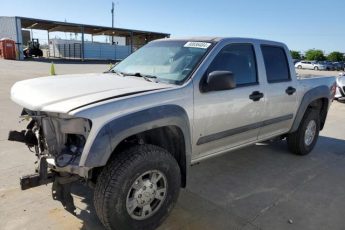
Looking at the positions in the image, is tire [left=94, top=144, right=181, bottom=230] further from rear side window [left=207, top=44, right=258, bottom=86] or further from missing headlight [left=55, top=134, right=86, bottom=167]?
rear side window [left=207, top=44, right=258, bottom=86]

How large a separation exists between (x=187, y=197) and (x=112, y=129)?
165 centimetres

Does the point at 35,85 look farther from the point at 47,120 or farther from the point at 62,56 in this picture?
the point at 62,56

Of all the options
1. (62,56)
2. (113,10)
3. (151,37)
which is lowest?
(62,56)

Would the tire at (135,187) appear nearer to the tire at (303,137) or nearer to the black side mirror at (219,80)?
the black side mirror at (219,80)

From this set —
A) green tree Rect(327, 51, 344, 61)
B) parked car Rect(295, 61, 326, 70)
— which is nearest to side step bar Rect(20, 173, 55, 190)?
parked car Rect(295, 61, 326, 70)

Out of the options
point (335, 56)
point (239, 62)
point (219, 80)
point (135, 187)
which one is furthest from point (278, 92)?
point (335, 56)

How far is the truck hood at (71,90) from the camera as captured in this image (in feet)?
8.57

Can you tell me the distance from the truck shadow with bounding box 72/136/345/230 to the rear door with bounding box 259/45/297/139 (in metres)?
0.60

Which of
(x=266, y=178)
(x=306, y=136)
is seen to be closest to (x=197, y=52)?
(x=266, y=178)

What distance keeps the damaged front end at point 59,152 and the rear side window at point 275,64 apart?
2757 millimetres

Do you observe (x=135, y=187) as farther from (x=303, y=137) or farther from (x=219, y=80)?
(x=303, y=137)

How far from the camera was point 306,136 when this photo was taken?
560 cm

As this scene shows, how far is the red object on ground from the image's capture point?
3115 centimetres

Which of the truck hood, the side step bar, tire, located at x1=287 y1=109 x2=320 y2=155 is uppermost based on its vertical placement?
the truck hood
